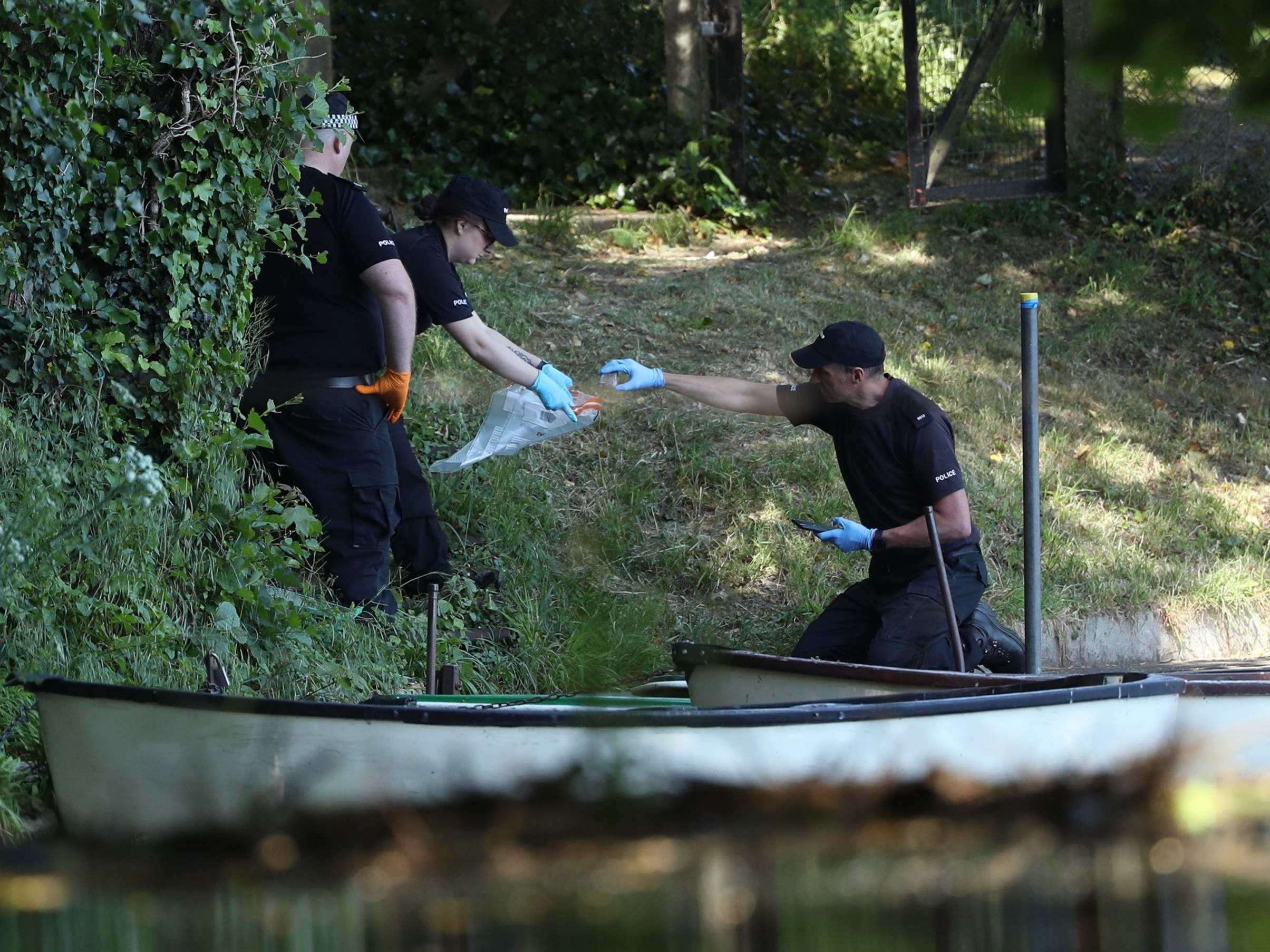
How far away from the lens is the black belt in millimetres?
5082

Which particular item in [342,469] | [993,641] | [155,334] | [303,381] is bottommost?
[993,641]

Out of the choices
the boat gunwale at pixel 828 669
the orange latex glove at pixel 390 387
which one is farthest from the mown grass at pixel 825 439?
the orange latex glove at pixel 390 387

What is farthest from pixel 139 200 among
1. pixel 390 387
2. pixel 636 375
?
pixel 636 375

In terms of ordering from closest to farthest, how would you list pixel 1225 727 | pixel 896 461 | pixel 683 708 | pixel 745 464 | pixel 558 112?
pixel 683 708
pixel 1225 727
pixel 896 461
pixel 745 464
pixel 558 112

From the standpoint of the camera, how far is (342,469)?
511 cm

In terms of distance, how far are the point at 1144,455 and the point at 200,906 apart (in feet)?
25.0

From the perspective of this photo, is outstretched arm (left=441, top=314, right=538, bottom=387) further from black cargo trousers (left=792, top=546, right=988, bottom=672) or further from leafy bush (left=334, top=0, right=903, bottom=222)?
leafy bush (left=334, top=0, right=903, bottom=222)

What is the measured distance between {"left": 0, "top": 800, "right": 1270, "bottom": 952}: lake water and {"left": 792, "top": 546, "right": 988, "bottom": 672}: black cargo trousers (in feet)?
9.83

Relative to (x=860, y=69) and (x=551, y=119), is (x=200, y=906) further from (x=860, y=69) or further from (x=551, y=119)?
(x=860, y=69)

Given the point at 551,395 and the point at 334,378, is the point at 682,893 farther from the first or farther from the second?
the point at 551,395

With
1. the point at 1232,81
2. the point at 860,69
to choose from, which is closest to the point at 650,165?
the point at 860,69

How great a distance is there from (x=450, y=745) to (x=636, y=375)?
284cm

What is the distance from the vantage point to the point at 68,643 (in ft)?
13.5

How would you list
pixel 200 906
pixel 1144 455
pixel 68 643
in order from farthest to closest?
pixel 1144 455
pixel 68 643
pixel 200 906
